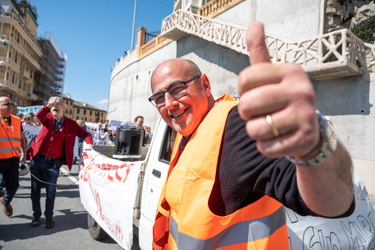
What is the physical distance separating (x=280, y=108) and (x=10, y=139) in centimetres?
473

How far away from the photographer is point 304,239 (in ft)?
5.80

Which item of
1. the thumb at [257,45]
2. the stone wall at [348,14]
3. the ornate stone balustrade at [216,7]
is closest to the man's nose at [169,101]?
the thumb at [257,45]

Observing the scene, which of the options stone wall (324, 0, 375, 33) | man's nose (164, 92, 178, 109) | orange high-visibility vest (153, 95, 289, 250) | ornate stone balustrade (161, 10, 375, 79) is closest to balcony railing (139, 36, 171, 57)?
ornate stone balustrade (161, 10, 375, 79)

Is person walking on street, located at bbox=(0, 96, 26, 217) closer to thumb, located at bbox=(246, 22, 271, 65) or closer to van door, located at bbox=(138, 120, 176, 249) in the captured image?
van door, located at bbox=(138, 120, 176, 249)

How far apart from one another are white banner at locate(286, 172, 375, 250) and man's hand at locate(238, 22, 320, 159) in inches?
53.7

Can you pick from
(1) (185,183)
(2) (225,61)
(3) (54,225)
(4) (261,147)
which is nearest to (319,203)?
(4) (261,147)

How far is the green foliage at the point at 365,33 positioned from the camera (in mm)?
8922

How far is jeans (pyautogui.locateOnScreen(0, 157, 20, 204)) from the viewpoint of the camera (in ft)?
13.3

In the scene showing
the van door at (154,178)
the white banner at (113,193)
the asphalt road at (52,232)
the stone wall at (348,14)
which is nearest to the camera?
the van door at (154,178)

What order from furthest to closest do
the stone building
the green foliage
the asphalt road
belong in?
the green foliage
the stone building
the asphalt road

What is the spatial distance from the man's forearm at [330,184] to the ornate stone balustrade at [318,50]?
25.4 ft

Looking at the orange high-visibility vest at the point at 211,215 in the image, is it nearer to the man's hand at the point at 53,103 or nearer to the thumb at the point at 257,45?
the thumb at the point at 257,45

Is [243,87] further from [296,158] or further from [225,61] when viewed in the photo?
[225,61]

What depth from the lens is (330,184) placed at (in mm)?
743
